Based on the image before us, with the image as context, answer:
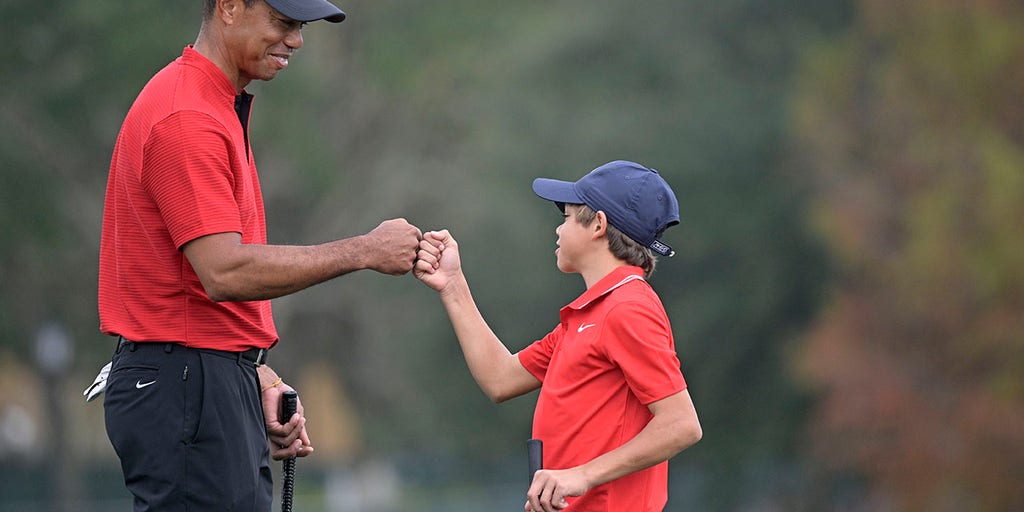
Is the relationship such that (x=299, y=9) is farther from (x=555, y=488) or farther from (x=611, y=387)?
(x=555, y=488)

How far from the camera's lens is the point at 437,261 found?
5.24 m

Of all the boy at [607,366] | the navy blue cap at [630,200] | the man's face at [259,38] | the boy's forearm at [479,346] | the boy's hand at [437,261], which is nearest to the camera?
the boy at [607,366]

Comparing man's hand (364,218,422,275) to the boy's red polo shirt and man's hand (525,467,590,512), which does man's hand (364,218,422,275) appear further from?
man's hand (525,467,590,512)

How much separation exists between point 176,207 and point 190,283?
25 cm

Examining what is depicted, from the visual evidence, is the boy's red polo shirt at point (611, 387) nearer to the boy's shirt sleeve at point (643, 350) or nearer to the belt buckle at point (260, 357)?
the boy's shirt sleeve at point (643, 350)

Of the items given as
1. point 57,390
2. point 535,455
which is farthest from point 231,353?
point 57,390

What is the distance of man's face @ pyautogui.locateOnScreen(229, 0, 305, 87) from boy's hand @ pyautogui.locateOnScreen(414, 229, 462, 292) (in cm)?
80

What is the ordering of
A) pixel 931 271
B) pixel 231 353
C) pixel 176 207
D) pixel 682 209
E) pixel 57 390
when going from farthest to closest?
1. pixel 682 209
2. pixel 57 390
3. pixel 931 271
4. pixel 231 353
5. pixel 176 207

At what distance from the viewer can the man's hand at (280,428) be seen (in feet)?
16.5

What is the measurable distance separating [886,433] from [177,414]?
18.1 metres

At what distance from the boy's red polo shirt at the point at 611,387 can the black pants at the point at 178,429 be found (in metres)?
0.96

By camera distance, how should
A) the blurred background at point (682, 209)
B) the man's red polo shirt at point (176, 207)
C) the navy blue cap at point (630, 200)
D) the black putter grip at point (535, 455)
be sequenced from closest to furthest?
the man's red polo shirt at point (176, 207) < the black putter grip at point (535, 455) < the navy blue cap at point (630, 200) < the blurred background at point (682, 209)

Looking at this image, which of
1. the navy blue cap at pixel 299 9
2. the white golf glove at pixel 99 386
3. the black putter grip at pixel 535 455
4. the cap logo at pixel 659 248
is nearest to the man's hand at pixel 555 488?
the black putter grip at pixel 535 455

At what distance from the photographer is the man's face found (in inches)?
188
